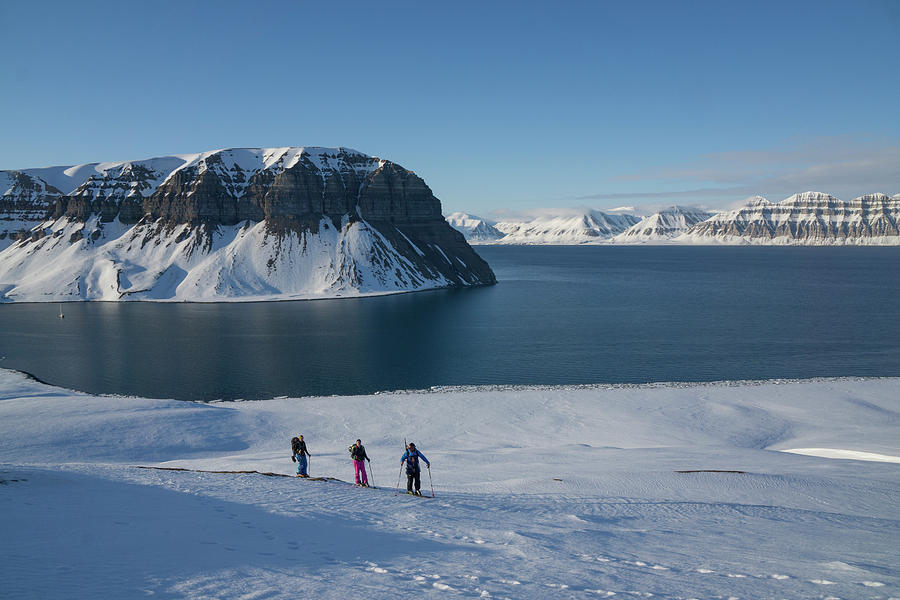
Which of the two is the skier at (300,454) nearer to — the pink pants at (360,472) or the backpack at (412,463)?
the pink pants at (360,472)

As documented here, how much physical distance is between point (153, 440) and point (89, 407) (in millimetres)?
8376

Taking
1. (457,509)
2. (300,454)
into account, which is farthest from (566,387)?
(457,509)

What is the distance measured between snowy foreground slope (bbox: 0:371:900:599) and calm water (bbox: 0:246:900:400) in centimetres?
1387

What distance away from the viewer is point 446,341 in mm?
65750

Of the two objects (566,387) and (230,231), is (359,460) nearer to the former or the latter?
(566,387)

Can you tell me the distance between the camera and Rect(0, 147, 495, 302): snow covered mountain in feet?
400

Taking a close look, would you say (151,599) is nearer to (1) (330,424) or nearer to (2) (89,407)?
(1) (330,424)

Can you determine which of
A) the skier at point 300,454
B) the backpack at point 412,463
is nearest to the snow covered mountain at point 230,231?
the skier at point 300,454

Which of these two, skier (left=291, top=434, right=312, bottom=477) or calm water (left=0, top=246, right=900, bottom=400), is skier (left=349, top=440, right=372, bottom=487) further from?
calm water (left=0, top=246, right=900, bottom=400)

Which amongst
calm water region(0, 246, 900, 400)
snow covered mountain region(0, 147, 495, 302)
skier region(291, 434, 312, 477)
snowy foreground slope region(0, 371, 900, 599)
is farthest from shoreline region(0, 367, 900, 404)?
snow covered mountain region(0, 147, 495, 302)

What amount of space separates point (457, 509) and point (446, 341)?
50.0 m

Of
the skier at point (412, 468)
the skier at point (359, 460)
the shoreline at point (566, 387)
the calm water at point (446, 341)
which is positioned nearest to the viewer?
the skier at point (412, 468)

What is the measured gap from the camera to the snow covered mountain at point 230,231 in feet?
400

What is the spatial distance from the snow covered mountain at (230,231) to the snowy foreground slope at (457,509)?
88.9 meters
